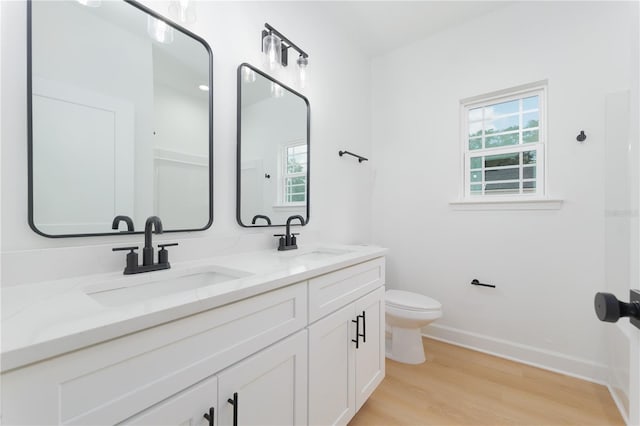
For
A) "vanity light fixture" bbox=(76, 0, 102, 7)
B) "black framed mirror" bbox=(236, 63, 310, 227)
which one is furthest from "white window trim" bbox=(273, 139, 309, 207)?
"vanity light fixture" bbox=(76, 0, 102, 7)

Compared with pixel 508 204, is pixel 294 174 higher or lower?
higher

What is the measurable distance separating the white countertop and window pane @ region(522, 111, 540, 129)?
2.09 m

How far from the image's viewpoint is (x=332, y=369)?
118 centimetres

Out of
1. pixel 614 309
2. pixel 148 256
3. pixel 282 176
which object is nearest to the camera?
pixel 614 309

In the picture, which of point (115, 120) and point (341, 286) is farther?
point (341, 286)

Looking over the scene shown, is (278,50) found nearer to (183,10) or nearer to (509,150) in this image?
(183,10)

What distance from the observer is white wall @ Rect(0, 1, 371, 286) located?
803 mm

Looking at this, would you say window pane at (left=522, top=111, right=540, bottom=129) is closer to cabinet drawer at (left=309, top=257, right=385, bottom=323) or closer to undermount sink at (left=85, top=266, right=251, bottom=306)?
cabinet drawer at (left=309, top=257, right=385, bottom=323)

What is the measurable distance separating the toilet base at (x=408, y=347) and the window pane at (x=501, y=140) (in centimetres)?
163

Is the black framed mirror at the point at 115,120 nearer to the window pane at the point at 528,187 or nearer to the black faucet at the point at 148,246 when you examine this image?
the black faucet at the point at 148,246

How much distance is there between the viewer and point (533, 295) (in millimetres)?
1982

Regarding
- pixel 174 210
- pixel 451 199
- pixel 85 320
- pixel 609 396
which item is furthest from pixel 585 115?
pixel 85 320

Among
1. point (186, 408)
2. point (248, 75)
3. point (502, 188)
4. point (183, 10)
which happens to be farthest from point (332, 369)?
point (502, 188)

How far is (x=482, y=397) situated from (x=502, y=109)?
2120mm
